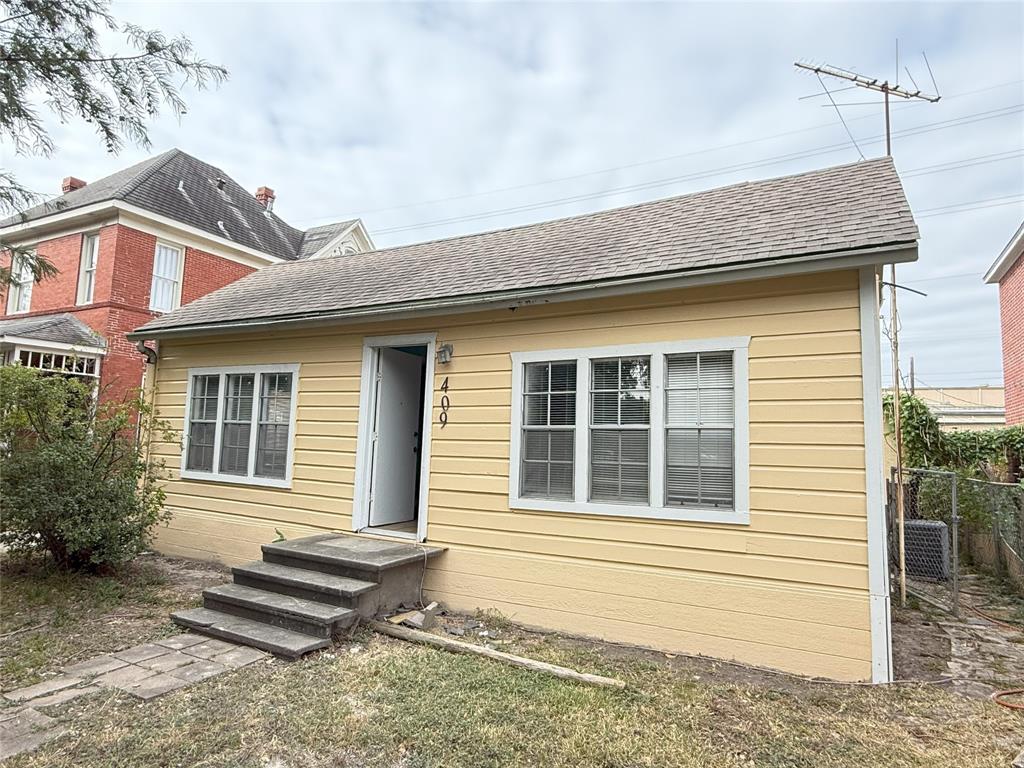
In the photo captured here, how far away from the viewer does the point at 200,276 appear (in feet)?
49.4

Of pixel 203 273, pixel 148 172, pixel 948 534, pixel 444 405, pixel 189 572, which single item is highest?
pixel 148 172

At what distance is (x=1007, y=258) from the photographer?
13.4 meters

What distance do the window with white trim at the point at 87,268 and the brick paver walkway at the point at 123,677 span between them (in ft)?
41.6

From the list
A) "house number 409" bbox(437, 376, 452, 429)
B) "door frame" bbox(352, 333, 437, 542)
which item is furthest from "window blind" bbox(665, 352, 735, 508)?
"door frame" bbox(352, 333, 437, 542)

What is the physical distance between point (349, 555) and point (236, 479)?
2792mm

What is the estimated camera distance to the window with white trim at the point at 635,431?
4.48 metres

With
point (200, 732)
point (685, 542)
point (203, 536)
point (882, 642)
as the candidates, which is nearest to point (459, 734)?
point (200, 732)

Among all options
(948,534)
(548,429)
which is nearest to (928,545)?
(948,534)

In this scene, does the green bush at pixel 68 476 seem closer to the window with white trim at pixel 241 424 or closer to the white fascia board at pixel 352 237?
the window with white trim at pixel 241 424

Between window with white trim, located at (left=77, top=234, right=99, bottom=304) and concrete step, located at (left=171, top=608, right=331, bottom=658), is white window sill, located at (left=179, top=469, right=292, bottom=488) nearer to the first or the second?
concrete step, located at (left=171, top=608, right=331, bottom=658)

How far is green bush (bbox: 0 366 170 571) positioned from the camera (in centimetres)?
569

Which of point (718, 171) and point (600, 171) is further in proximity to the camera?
point (600, 171)

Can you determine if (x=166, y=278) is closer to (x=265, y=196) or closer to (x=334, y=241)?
(x=334, y=241)

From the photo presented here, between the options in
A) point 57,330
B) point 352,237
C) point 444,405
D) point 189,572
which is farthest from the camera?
point 352,237
